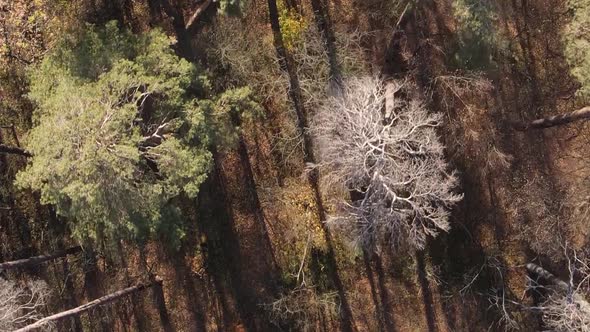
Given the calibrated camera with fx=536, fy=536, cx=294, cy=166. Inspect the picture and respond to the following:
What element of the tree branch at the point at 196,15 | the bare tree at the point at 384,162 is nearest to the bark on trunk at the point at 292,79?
the bare tree at the point at 384,162

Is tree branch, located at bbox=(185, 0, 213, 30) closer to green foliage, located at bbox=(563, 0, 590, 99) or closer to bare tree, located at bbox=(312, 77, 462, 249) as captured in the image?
bare tree, located at bbox=(312, 77, 462, 249)

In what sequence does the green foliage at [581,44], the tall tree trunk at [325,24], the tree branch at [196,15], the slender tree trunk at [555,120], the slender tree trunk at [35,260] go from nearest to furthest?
the green foliage at [581,44], the slender tree trunk at [555,120], the slender tree trunk at [35,260], the tree branch at [196,15], the tall tree trunk at [325,24]

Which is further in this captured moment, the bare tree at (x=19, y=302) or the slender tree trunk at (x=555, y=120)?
the slender tree trunk at (x=555, y=120)

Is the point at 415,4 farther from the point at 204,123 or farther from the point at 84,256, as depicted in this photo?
the point at 84,256

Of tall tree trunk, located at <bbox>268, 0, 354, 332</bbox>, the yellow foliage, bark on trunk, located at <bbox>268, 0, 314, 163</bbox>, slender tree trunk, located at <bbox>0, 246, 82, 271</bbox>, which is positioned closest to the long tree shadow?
tall tree trunk, located at <bbox>268, 0, 354, 332</bbox>

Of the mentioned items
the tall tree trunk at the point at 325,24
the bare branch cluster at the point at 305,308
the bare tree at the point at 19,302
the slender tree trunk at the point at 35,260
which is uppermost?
the tall tree trunk at the point at 325,24

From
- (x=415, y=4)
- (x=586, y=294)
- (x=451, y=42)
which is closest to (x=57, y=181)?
(x=415, y=4)

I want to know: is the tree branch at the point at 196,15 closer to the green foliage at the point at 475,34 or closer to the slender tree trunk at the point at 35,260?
the green foliage at the point at 475,34
